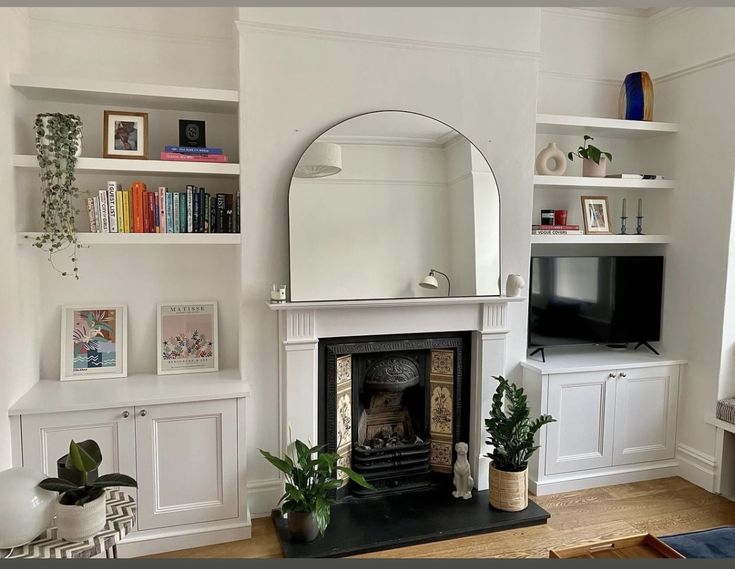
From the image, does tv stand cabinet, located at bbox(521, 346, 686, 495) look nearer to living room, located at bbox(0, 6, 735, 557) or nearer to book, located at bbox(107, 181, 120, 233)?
living room, located at bbox(0, 6, 735, 557)

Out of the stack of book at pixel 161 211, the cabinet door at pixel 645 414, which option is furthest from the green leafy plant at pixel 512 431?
the stack of book at pixel 161 211

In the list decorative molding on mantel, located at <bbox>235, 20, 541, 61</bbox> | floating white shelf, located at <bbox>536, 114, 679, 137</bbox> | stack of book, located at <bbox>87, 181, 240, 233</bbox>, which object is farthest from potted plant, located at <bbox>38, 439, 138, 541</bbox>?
floating white shelf, located at <bbox>536, 114, 679, 137</bbox>

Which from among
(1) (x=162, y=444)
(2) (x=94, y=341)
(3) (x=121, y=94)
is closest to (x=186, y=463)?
(1) (x=162, y=444)

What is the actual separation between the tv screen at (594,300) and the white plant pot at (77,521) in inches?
97.6

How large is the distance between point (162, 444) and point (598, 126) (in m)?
3.00

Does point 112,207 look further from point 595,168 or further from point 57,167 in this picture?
point 595,168

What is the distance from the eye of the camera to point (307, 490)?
2611 millimetres

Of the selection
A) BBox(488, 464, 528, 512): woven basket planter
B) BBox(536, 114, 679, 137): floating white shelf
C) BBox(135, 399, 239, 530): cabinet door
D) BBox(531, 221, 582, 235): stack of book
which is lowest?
BBox(488, 464, 528, 512): woven basket planter

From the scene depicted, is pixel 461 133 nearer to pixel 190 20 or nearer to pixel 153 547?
pixel 190 20

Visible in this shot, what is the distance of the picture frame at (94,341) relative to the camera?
281cm

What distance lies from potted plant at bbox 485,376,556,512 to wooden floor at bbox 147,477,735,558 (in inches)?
6.6

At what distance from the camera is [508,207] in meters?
3.23

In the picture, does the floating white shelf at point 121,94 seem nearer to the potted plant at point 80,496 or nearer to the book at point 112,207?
the book at point 112,207

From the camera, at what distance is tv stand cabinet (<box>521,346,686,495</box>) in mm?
3195
